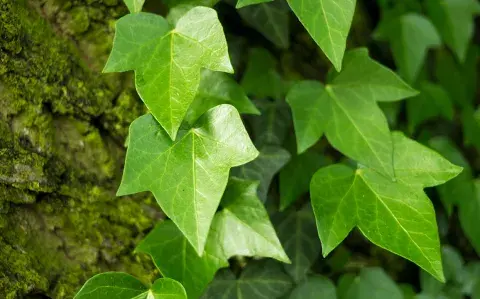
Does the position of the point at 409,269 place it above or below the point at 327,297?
below

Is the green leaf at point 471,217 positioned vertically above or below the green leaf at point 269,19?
below

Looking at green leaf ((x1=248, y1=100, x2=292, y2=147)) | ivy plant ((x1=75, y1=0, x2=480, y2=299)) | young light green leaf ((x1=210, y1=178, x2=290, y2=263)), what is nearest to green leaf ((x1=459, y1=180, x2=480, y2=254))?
ivy plant ((x1=75, y1=0, x2=480, y2=299))

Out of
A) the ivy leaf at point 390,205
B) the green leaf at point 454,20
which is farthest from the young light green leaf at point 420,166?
the green leaf at point 454,20

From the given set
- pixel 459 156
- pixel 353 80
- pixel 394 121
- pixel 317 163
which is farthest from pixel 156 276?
pixel 459 156

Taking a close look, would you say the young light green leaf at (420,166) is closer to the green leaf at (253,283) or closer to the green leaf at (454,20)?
the green leaf at (253,283)

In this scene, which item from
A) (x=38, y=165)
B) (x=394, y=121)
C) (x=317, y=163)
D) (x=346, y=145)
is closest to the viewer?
(x=38, y=165)

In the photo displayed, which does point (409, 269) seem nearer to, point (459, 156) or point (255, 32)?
point (459, 156)

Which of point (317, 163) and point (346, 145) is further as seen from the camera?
point (317, 163)
